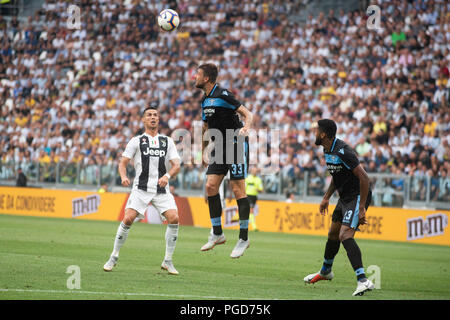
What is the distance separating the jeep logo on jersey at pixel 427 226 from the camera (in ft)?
75.0

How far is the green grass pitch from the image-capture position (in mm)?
10250

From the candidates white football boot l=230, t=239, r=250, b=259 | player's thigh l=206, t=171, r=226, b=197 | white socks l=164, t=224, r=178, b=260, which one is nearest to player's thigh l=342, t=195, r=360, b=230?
white football boot l=230, t=239, r=250, b=259

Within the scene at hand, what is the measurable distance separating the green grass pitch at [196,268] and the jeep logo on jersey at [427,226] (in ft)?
3.86

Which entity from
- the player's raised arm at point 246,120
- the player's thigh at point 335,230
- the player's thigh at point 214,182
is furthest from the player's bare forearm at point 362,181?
the player's thigh at point 214,182

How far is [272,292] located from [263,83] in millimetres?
20701

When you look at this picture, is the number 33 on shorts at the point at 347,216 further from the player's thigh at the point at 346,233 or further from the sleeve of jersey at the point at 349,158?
the sleeve of jersey at the point at 349,158

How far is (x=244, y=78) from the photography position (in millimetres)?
31297

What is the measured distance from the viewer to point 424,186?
2269cm

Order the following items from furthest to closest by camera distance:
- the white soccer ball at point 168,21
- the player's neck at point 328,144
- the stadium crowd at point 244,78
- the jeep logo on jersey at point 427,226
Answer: the stadium crowd at point 244,78
the jeep logo on jersey at point 427,226
the white soccer ball at point 168,21
the player's neck at point 328,144

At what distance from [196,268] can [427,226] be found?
38.3 feet

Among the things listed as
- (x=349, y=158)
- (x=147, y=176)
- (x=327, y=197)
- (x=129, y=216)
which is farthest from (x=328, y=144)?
(x=129, y=216)

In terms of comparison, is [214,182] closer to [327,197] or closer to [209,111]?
[209,111]

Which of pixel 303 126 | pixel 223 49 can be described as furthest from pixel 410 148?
pixel 223 49
